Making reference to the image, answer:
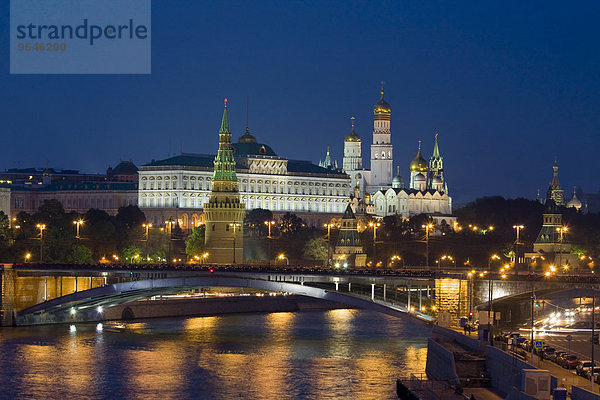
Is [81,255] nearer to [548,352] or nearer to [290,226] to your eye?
[290,226]

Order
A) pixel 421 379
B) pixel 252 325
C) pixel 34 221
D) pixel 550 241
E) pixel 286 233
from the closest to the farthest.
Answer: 1. pixel 421 379
2. pixel 252 325
3. pixel 550 241
4. pixel 34 221
5. pixel 286 233

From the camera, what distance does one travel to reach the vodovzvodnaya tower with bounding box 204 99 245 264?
134375 mm

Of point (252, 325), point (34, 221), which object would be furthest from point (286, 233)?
point (252, 325)

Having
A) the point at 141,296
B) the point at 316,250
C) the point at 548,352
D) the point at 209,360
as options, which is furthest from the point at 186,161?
the point at 548,352

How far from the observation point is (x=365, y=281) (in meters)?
76.8

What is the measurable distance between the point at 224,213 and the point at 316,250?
12.0 m

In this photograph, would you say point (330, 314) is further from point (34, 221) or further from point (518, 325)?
point (34, 221)

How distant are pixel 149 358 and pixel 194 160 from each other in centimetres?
12207

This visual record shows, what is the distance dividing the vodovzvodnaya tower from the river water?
44142 mm

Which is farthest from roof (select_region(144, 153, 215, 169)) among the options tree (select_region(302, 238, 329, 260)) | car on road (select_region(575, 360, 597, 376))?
car on road (select_region(575, 360, 597, 376))

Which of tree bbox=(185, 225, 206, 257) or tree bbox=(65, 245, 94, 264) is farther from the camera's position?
tree bbox=(185, 225, 206, 257)

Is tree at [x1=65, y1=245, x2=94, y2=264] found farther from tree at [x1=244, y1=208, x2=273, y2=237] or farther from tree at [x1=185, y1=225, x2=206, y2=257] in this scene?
tree at [x1=244, y1=208, x2=273, y2=237]

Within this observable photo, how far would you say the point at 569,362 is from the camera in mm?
53344

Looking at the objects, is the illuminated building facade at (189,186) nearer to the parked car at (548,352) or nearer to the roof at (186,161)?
the roof at (186,161)
